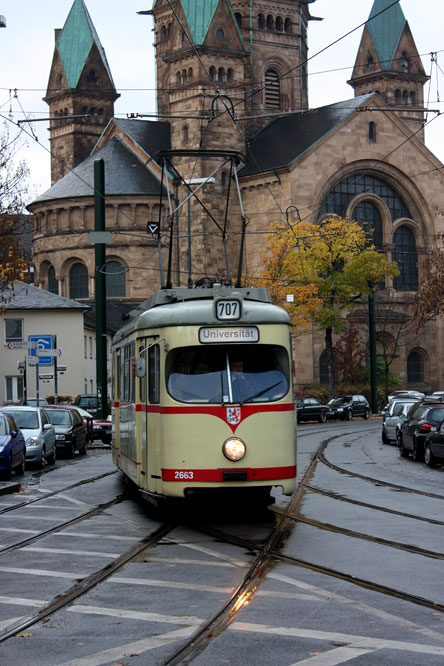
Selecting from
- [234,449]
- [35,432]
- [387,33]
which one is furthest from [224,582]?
[387,33]

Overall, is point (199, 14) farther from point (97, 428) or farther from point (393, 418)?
point (393, 418)

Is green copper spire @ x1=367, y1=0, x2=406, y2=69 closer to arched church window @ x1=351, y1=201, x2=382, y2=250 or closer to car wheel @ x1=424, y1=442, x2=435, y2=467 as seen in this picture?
arched church window @ x1=351, y1=201, x2=382, y2=250

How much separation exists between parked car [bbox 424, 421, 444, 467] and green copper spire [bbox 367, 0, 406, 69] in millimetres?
67084

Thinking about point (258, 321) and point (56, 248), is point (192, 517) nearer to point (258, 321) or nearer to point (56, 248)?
point (258, 321)

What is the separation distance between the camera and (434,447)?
80.2 feet

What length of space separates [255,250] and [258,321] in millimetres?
55164

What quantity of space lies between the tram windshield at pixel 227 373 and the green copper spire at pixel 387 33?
257ft

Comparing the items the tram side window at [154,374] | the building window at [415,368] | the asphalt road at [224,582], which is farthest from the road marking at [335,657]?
the building window at [415,368]

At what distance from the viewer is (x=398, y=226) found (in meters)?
72.3

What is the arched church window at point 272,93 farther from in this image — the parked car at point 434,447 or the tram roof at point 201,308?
the tram roof at point 201,308

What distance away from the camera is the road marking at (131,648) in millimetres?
6418

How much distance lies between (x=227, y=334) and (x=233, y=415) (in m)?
0.95

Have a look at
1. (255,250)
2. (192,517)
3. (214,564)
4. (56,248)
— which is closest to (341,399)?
(255,250)

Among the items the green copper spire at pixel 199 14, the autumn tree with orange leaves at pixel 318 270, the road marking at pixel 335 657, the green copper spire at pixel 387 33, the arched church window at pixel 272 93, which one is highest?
the green copper spire at pixel 387 33
